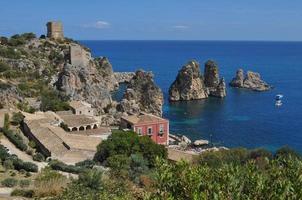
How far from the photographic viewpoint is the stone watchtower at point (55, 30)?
99.1 metres

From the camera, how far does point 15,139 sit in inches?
1524

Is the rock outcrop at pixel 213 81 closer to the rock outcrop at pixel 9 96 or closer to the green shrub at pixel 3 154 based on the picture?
the rock outcrop at pixel 9 96

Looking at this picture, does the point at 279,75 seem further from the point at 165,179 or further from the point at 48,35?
the point at 165,179

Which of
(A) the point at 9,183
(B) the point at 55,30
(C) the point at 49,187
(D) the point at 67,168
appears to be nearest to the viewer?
(C) the point at 49,187

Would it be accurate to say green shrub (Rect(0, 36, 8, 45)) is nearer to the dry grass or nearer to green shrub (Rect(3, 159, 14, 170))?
green shrub (Rect(3, 159, 14, 170))

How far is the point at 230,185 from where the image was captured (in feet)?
33.1

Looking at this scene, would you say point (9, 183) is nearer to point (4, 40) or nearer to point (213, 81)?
point (4, 40)

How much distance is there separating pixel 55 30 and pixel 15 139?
212 ft

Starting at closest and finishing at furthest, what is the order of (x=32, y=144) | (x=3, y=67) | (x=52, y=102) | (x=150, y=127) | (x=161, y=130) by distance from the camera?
(x=32, y=144)
(x=150, y=127)
(x=161, y=130)
(x=52, y=102)
(x=3, y=67)

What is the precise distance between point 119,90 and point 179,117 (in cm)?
3264

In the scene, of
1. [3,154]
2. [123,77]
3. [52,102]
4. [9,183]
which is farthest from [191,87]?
[9,183]

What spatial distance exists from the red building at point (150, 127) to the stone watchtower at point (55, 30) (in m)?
51.6

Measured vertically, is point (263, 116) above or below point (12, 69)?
below

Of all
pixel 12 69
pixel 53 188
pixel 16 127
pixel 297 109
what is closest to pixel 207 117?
pixel 297 109
